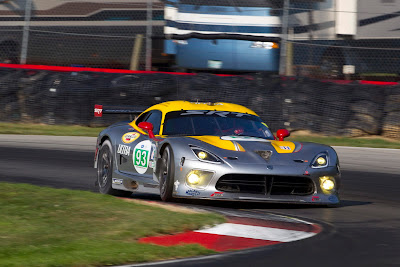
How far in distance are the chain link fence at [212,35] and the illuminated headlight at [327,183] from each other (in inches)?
366

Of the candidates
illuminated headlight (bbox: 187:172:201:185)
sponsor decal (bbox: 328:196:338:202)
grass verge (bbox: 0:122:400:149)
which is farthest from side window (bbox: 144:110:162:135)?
grass verge (bbox: 0:122:400:149)

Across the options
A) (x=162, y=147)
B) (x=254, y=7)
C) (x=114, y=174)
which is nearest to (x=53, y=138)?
(x=254, y=7)

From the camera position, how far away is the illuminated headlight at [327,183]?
8398 millimetres

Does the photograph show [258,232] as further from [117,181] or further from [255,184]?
[117,181]

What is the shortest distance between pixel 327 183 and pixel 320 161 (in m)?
0.24

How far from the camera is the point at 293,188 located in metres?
8.27

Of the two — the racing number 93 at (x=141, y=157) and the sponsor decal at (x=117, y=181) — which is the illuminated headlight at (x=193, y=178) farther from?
the sponsor decal at (x=117, y=181)

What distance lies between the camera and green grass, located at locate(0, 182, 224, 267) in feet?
17.5

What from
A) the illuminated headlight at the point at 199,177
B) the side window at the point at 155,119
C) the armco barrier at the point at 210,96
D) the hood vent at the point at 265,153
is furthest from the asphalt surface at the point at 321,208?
the armco barrier at the point at 210,96

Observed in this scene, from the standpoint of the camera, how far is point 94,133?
55.7 feet

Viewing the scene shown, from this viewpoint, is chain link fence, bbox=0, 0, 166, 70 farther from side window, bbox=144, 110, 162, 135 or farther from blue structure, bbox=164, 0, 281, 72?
side window, bbox=144, 110, 162, 135

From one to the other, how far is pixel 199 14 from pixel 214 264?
47.0 ft

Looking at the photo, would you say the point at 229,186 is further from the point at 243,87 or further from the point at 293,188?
the point at 243,87

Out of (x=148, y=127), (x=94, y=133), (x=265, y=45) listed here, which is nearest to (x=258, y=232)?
(x=148, y=127)
